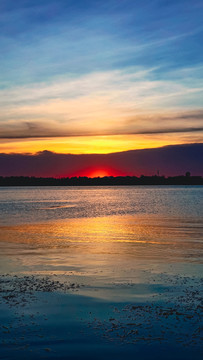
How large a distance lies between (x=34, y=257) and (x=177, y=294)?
29.8 ft

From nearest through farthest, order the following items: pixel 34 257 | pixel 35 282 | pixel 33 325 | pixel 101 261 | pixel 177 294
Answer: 1. pixel 33 325
2. pixel 177 294
3. pixel 35 282
4. pixel 101 261
5. pixel 34 257

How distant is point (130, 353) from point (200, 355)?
1.36 metres

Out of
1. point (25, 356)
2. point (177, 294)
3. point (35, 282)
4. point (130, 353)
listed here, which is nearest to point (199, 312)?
point (177, 294)

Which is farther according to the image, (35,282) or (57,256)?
(57,256)

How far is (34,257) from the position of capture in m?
18.9

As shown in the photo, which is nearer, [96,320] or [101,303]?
[96,320]

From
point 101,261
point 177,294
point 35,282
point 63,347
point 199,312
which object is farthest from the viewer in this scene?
point 101,261

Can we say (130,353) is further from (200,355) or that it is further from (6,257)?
(6,257)

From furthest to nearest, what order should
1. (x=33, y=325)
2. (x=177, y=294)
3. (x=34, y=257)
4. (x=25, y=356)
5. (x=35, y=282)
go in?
(x=34, y=257) < (x=35, y=282) < (x=177, y=294) < (x=33, y=325) < (x=25, y=356)

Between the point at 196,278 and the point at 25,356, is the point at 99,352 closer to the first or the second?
the point at 25,356

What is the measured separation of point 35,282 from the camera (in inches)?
527

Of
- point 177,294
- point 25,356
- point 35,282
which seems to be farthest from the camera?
point 35,282

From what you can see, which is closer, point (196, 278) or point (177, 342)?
point (177, 342)

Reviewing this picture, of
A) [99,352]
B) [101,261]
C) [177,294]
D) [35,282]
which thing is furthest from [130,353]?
[101,261]
